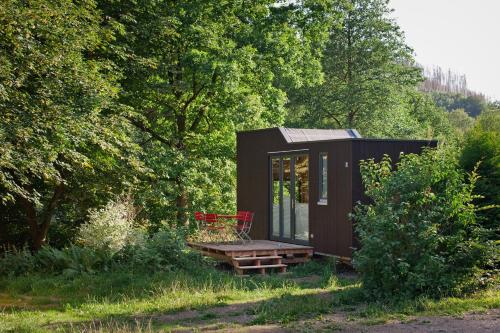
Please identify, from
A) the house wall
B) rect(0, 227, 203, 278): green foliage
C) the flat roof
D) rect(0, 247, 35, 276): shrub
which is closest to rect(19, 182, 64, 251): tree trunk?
rect(0, 247, 35, 276): shrub

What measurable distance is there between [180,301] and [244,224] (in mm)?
5661

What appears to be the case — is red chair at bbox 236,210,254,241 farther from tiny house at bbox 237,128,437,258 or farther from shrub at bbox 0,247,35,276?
shrub at bbox 0,247,35,276

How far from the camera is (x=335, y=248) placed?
13.1 metres

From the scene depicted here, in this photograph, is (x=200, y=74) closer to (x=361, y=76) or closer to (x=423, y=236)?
(x=423, y=236)

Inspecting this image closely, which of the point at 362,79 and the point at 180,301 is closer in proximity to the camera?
the point at 180,301

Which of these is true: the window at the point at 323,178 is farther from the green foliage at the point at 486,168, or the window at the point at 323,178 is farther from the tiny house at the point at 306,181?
the green foliage at the point at 486,168

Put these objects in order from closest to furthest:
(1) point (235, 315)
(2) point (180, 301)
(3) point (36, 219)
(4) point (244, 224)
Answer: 1. (1) point (235, 315)
2. (2) point (180, 301)
3. (4) point (244, 224)
4. (3) point (36, 219)

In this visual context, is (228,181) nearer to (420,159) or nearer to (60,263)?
(60,263)

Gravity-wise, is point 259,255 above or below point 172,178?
below

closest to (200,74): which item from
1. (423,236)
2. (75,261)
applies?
(75,261)

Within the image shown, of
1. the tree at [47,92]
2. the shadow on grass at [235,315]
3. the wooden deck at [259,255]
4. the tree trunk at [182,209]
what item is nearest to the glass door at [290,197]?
the wooden deck at [259,255]

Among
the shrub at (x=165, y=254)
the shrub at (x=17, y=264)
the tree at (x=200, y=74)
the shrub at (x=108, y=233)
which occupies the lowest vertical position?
the shrub at (x=17, y=264)

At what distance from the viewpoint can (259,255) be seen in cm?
1327

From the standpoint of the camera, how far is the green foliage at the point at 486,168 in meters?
9.62
